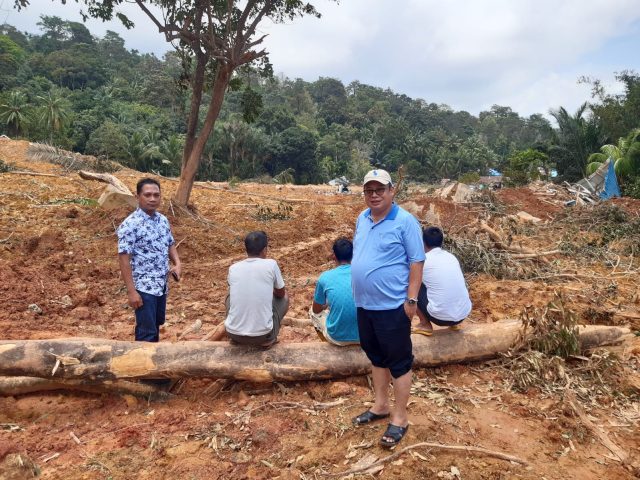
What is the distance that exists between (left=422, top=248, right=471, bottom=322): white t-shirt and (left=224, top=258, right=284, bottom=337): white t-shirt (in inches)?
48.0

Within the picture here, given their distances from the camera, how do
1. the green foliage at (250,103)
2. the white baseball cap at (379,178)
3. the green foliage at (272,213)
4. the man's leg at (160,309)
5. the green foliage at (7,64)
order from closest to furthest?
the white baseball cap at (379,178) < the man's leg at (160,309) < the green foliage at (250,103) < the green foliage at (272,213) < the green foliage at (7,64)

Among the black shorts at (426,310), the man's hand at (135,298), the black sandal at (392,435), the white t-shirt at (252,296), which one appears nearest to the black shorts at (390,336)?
the black sandal at (392,435)

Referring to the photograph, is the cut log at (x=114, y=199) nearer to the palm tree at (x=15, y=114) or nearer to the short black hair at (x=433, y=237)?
the short black hair at (x=433, y=237)

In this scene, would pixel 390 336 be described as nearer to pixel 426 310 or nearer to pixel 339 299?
pixel 339 299

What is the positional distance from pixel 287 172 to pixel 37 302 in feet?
99.1

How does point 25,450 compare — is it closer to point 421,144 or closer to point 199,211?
point 199,211

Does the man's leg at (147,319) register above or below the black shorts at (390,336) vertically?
below

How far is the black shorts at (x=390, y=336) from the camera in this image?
102 inches

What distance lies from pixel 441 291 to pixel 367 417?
1195 millimetres

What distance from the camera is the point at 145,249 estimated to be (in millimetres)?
3463

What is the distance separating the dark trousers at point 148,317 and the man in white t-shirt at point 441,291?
207 centimetres

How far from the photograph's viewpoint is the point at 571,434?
2.79m

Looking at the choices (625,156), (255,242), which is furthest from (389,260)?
(625,156)

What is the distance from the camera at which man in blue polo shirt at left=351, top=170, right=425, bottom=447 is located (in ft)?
8.43
